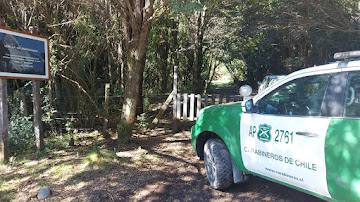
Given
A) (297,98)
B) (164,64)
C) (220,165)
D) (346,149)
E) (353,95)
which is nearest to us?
(346,149)

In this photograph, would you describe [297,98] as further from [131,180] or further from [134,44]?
[134,44]

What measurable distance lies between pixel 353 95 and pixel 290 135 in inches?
27.6

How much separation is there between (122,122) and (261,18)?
912 centimetres

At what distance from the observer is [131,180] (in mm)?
4477

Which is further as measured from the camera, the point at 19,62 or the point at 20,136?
the point at 20,136

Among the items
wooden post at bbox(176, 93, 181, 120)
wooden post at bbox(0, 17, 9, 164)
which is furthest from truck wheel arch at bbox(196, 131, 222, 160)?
wooden post at bbox(0, 17, 9, 164)

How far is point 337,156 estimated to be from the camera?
2436 millimetres

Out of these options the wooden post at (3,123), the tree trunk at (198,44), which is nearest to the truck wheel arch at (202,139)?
the wooden post at (3,123)

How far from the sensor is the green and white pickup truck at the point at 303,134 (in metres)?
2.43

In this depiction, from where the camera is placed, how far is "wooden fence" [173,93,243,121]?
7.65 metres

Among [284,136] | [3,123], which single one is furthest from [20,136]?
[284,136]

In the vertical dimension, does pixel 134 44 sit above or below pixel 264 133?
above

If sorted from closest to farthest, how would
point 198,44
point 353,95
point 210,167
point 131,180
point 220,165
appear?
1. point 353,95
2. point 220,165
3. point 210,167
4. point 131,180
5. point 198,44

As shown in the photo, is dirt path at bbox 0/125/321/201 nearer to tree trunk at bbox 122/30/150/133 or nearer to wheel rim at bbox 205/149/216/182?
wheel rim at bbox 205/149/216/182
